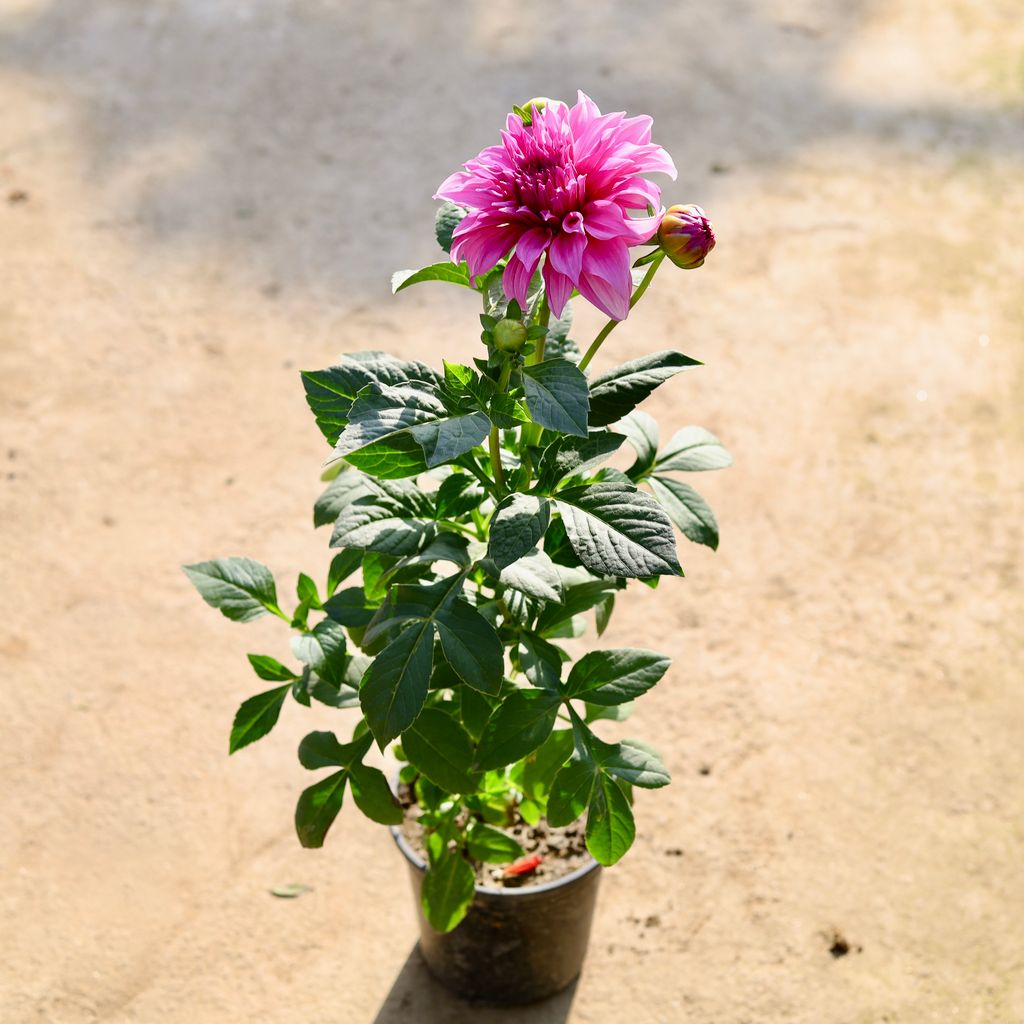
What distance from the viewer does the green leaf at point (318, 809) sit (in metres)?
1.38

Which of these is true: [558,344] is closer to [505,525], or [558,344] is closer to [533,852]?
[505,525]

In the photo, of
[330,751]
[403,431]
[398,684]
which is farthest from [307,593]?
[403,431]

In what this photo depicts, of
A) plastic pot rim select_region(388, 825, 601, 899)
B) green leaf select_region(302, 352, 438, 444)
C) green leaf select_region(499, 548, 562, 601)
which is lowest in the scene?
plastic pot rim select_region(388, 825, 601, 899)

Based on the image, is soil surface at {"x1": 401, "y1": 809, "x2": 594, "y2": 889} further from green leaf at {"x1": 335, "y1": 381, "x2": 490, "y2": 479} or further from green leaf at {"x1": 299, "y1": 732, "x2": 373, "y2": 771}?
green leaf at {"x1": 335, "y1": 381, "x2": 490, "y2": 479}

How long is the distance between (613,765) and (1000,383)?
1908 millimetres

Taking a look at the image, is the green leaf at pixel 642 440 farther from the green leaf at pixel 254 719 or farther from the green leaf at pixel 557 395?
the green leaf at pixel 254 719

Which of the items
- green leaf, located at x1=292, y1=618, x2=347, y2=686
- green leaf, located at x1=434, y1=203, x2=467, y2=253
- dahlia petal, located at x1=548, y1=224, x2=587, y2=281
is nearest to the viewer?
dahlia petal, located at x1=548, y1=224, x2=587, y2=281

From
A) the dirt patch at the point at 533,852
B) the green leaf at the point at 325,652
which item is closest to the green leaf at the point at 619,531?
the green leaf at the point at 325,652

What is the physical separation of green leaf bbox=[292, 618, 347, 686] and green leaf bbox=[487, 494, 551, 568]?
0.30 meters

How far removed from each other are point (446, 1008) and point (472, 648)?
36.6 inches

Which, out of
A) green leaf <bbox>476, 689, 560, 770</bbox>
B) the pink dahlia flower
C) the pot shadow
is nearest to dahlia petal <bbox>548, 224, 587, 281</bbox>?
the pink dahlia flower

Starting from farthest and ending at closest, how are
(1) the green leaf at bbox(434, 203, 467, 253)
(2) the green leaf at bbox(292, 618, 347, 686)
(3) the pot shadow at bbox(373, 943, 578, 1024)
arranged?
(3) the pot shadow at bbox(373, 943, 578, 1024) → (2) the green leaf at bbox(292, 618, 347, 686) → (1) the green leaf at bbox(434, 203, 467, 253)

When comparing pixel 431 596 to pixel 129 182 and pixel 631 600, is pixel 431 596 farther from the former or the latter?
pixel 129 182

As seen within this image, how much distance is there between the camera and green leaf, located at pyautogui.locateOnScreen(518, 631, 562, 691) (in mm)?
1307
